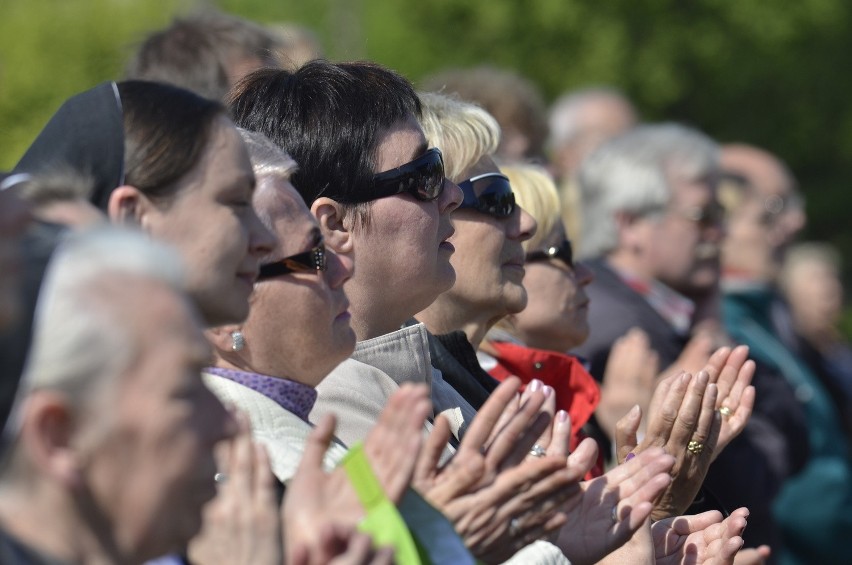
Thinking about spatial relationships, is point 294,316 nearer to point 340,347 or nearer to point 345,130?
point 340,347

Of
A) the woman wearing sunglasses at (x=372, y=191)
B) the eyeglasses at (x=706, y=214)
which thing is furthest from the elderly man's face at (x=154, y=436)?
the eyeglasses at (x=706, y=214)

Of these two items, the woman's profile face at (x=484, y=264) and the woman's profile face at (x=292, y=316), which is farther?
the woman's profile face at (x=484, y=264)

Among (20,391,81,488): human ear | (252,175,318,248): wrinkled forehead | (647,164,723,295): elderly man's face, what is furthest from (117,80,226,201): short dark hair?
(647,164,723,295): elderly man's face

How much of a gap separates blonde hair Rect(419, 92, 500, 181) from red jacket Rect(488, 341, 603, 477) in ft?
2.15

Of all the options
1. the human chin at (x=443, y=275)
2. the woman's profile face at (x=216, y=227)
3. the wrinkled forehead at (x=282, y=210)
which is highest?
the woman's profile face at (x=216, y=227)

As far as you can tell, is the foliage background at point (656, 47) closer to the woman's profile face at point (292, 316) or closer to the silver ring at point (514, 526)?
the woman's profile face at point (292, 316)

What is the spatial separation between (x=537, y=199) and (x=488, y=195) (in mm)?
621

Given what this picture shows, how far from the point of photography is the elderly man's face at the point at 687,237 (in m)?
6.37

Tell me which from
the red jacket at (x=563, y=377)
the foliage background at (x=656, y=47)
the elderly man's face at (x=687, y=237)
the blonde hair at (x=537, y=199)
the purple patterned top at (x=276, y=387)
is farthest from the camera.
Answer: the foliage background at (x=656, y=47)

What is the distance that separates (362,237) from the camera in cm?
348

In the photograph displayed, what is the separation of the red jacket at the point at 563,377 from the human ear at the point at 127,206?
1961mm

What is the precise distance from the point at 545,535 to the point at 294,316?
73 cm

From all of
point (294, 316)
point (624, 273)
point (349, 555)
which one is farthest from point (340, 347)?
point (624, 273)

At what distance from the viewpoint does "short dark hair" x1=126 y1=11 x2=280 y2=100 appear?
4.97 meters
